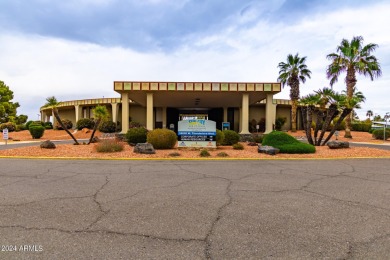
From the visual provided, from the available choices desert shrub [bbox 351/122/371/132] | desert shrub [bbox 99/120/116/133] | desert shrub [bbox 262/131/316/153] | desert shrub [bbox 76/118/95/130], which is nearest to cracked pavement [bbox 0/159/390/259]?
desert shrub [bbox 262/131/316/153]

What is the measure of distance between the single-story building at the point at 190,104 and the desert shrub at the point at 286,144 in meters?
6.68

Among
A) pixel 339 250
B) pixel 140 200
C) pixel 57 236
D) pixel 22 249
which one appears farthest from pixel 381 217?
pixel 22 249

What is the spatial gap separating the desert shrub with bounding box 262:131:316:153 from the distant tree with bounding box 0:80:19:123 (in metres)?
44.8

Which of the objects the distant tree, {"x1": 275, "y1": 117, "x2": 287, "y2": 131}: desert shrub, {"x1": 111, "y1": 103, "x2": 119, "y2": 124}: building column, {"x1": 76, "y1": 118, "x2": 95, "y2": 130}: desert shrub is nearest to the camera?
{"x1": 76, "y1": 118, "x2": 95, "y2": 130}: desert shrub

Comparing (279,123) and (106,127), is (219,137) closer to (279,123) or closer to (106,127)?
(106,127)

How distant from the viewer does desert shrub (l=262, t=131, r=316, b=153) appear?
12836mm

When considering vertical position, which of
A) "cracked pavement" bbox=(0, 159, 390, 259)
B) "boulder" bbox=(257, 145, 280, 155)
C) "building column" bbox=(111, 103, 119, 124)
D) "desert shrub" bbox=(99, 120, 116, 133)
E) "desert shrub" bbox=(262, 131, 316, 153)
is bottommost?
"cracked pavement" bbox=(0, 159, 390, 259)

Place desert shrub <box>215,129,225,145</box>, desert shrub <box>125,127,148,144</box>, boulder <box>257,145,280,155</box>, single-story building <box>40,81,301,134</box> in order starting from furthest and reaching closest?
1. single-story building <box>40,81,301,134</box>
2. desert shrub <box>125,127,148,144</box>
3. desert shrub <box>215,129,225,145</box>
4. boulder <box>257,145,280,155</box>

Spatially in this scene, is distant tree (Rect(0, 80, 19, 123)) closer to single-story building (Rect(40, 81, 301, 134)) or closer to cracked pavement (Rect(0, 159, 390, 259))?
single-story building (Rect(40, 81, 301, 134))

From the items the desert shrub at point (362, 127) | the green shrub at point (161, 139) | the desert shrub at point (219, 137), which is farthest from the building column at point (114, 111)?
the desert shrub at point (362, 127)

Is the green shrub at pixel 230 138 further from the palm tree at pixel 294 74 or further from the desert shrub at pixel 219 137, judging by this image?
the palm tree at pixel 294 74

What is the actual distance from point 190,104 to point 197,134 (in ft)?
54.0

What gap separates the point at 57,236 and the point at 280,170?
7195 mm

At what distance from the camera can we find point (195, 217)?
3.95 meters
